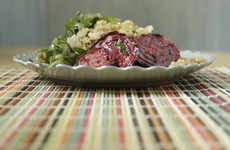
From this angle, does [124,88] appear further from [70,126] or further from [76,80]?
[70,126]

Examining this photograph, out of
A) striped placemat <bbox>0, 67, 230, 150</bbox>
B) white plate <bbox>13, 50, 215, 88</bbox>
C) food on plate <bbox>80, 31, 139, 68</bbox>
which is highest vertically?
food on plate <bbox>80, 31, 139, 68</bbox>

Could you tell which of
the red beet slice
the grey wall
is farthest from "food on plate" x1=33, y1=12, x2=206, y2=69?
the grey wall

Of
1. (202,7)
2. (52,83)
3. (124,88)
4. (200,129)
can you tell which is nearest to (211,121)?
(200,129)

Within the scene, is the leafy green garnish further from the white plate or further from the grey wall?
the grey wall

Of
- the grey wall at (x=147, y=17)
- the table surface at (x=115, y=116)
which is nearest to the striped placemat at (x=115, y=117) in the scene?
the table surface at (x=115, y=116)

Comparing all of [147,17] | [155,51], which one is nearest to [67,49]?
[155,51]

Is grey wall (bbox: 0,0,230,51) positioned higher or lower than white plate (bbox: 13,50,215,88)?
higher

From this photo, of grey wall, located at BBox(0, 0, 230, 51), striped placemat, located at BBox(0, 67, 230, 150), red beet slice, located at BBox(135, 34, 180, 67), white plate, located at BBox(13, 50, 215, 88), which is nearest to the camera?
striped placemat, located at BBox(0, 67, 230, 150)
